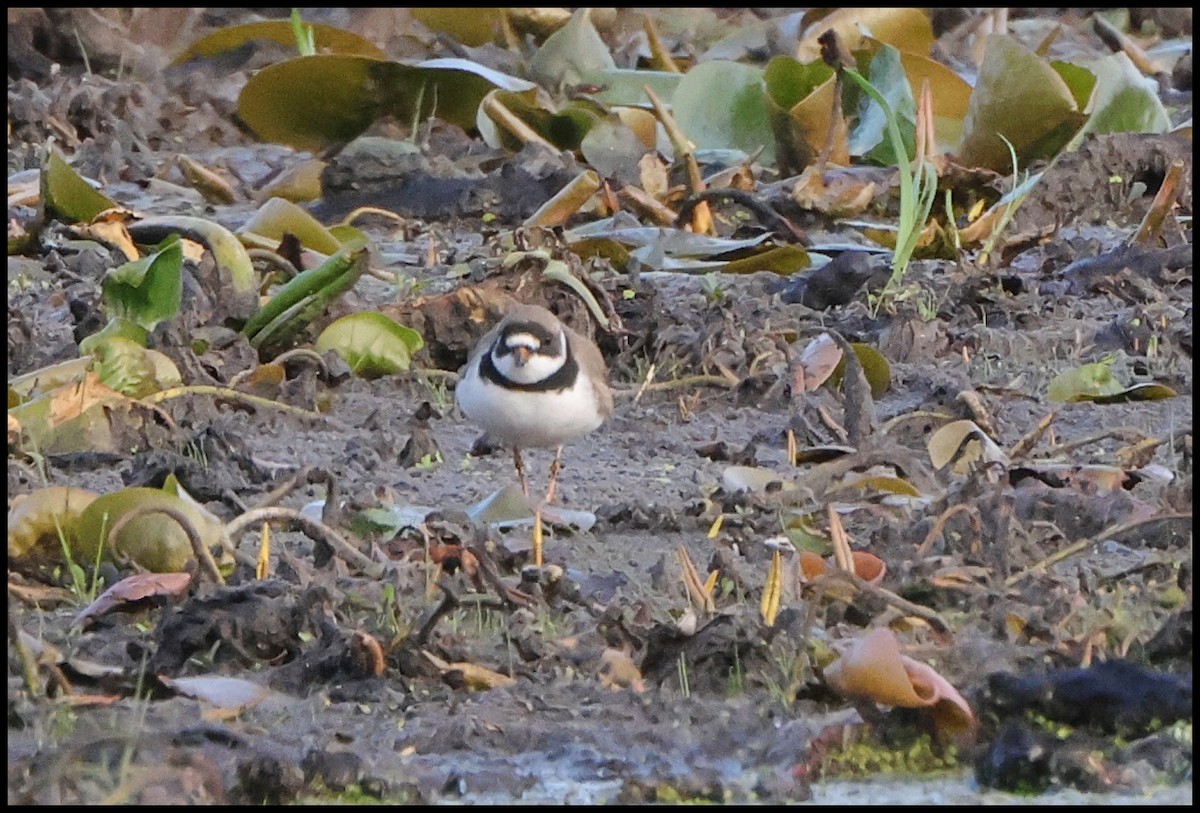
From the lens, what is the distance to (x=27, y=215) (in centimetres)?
Result: 714

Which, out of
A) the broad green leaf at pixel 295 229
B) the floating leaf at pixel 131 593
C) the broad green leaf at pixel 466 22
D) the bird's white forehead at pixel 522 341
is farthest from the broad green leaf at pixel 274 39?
the floating leaf at pixel 131 593

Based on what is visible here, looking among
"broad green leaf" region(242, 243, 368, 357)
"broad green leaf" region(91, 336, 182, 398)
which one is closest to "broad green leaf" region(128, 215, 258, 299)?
"broad green leaf" region(242, 243, 368, 357)

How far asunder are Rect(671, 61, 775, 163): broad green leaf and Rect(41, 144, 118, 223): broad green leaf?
2564mm

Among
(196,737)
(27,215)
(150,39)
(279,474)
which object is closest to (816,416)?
(279,474)

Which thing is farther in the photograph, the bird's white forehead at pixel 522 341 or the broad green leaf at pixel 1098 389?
the broad green leaf at pixel 1098 389

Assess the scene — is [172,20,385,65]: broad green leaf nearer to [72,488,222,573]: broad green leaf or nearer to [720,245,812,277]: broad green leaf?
[720,245,812,277]: broad green leaf

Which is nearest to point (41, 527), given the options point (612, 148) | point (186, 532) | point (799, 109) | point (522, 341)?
point (186, 532)

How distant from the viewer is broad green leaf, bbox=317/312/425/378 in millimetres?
5625

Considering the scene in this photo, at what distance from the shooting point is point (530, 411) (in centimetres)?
478

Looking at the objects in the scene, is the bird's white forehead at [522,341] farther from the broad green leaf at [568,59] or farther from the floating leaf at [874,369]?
the broad green leaf at [568,59]

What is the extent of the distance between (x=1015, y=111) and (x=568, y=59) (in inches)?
101

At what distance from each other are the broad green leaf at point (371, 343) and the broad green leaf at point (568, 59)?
344 centimetres

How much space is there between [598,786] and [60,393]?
8.11 feet

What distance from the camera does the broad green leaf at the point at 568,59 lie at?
8.88 m
